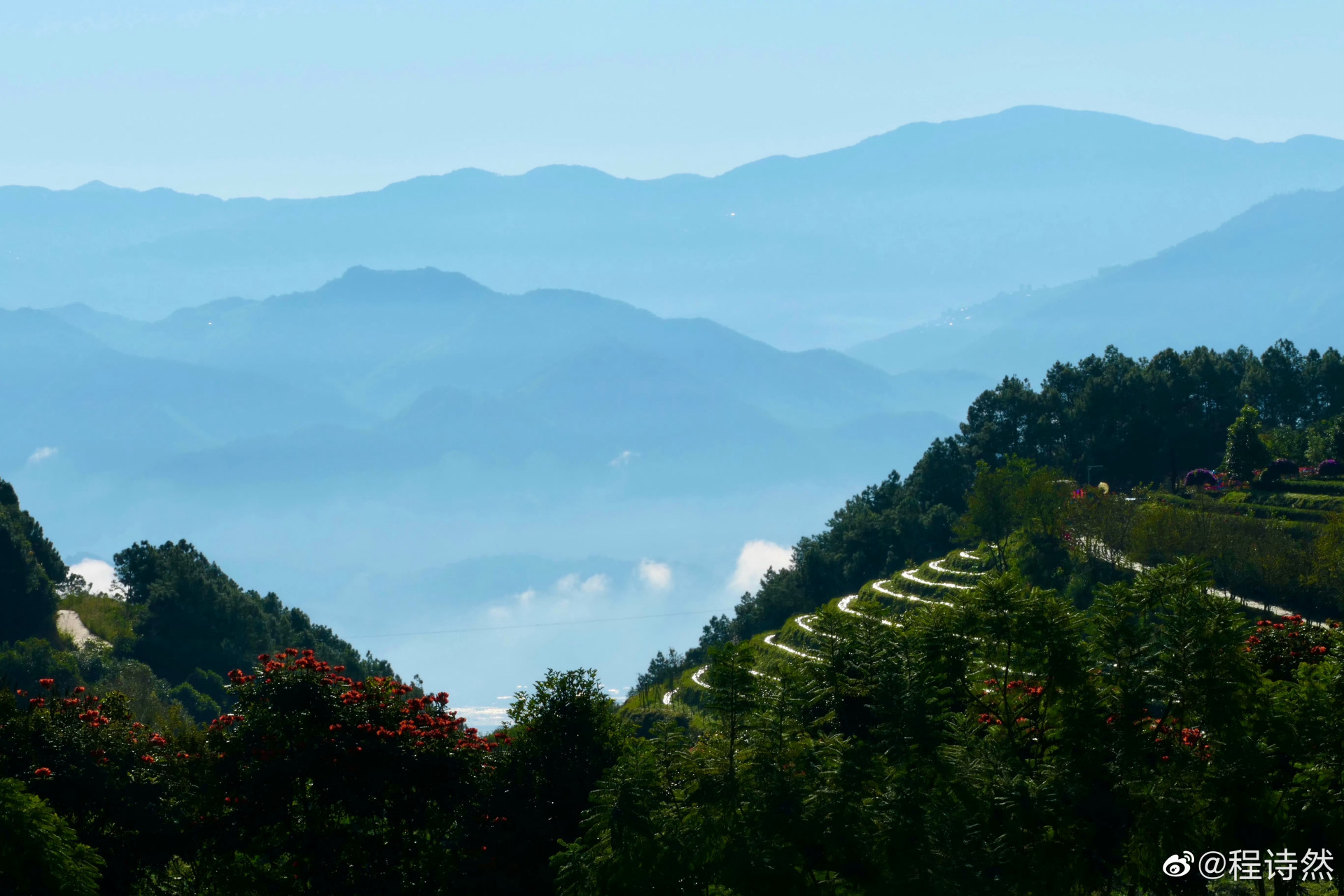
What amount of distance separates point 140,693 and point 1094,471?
106 m

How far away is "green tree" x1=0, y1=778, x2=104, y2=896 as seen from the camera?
32875 mm

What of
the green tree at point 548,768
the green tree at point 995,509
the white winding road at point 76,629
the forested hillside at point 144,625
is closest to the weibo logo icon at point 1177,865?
the green tree at point 548,768

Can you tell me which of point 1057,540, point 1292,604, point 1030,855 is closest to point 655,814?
point 1030,855

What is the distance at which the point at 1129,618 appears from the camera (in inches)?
1606

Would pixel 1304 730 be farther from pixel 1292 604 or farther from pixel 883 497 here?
pixel 883 497

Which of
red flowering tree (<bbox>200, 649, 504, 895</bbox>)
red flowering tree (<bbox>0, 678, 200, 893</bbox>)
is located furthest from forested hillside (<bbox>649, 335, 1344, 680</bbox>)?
red flowering tree (<bbox>0, 678, 200, 893</bbox>)

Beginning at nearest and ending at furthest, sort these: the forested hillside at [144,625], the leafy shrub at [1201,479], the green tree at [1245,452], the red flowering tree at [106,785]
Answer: the red flowering tree at [106,785]
the green tree at [1245,452]
the forested hillside at [144,625]
the leafy shrub at [1201,479]

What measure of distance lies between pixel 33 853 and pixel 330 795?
25.9ft

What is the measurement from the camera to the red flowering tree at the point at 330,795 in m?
36.6

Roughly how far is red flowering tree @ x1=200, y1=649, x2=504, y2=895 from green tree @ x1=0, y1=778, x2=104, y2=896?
4.33 metres

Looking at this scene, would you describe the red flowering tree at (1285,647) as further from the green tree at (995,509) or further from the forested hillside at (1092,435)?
the forested hillside at (1092,435)

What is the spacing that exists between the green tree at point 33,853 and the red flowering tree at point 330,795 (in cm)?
433

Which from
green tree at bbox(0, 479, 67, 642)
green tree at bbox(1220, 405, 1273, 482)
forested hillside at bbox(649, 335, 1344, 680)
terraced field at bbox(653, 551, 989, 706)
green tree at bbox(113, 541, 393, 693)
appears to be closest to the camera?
green tree at bbox(1220, 405, 1273, 482)

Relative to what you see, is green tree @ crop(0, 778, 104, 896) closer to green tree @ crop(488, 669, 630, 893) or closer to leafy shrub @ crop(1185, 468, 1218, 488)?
green tree @ crop(488, 669, 630, 893)
